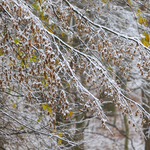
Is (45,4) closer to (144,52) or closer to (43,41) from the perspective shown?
(43,41)

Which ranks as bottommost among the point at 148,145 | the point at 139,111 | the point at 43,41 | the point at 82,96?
the point at 148,145

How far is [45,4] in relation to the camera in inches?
108

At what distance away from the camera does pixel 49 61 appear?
2.20 metres

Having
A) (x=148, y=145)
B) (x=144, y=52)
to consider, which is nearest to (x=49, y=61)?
(x=144, y=52)

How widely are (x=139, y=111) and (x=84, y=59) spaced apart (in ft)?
3.33

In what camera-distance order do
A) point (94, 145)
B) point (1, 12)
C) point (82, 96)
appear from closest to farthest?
point (82, 96)
point (1, 12)
point (94, 145)

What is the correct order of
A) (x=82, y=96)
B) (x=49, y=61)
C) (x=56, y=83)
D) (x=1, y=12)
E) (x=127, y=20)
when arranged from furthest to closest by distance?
(x=127, y=20), (x=1, y=12), (x=82, y=96), (x=56, y=83), (x=49, y=61)

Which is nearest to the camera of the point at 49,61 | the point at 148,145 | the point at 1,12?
the point at 49,61

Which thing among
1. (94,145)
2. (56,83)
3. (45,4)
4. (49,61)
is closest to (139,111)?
(56,83)

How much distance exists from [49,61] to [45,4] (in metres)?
0.93

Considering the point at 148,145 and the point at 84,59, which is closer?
the point at 84,59

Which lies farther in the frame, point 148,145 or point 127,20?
point 148,145

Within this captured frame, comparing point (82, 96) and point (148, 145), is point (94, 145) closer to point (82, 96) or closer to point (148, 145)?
point (148, 145)

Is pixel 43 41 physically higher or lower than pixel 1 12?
lower
